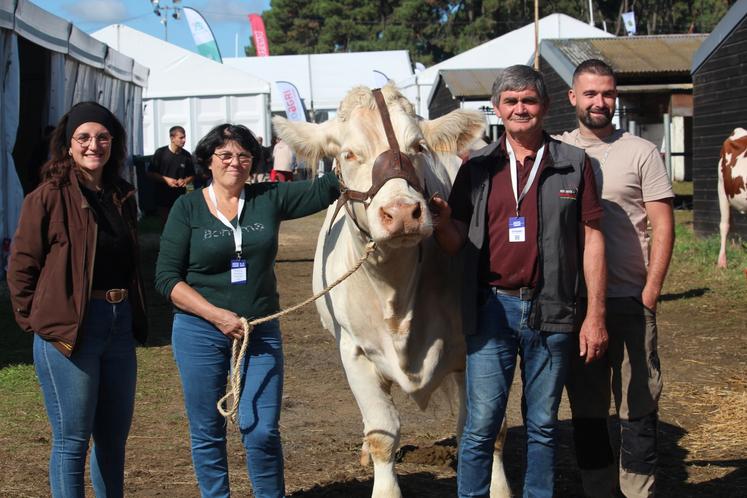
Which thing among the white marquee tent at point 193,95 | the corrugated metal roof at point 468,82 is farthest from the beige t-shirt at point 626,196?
the corrugated metal roof at point 468,82

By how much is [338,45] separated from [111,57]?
59602mm

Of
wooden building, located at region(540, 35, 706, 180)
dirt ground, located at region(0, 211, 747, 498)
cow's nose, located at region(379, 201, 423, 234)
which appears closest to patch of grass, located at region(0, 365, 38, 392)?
dirt ground, located at region(0, 211, 747, 498)

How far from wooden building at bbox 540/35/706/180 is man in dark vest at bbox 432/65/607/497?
47.4 feet

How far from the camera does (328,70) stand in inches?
1575

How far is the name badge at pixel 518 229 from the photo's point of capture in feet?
11.5

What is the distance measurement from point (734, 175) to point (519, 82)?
9.35 metres

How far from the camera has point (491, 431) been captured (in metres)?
3.61

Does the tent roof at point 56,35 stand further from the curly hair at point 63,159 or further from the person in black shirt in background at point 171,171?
the curly hair at point 63,159

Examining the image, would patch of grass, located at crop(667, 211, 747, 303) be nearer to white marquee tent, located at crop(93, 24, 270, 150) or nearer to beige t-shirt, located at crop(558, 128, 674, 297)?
beige t-shirt, located at crop(558, 128, 674, 297)

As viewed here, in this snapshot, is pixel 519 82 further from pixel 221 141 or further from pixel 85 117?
pixel 85 117

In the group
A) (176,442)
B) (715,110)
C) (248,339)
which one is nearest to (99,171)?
(248,339)

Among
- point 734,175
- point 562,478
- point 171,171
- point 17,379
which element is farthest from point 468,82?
point 562,478

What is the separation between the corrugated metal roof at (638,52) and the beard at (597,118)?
48.5ft

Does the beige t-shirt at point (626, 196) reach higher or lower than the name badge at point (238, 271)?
higher
